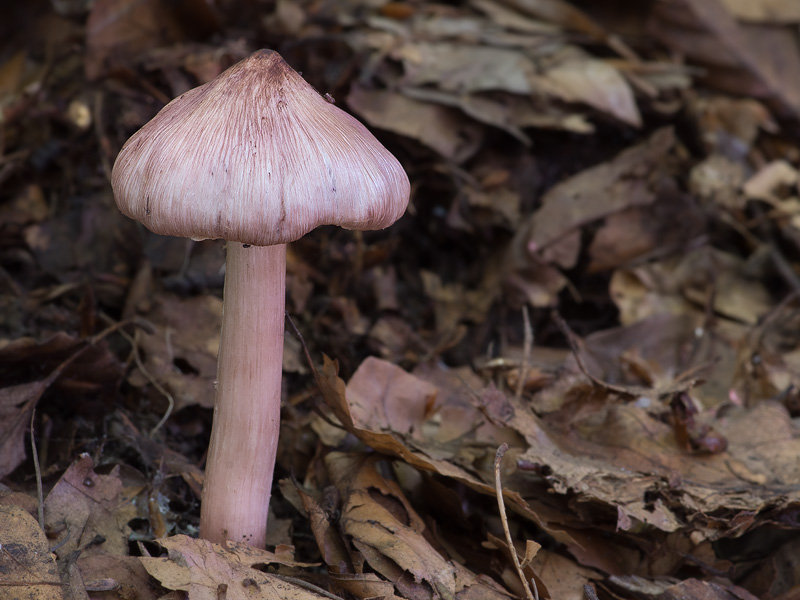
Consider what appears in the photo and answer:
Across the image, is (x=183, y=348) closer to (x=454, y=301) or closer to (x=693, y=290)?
(x=454, y=301)

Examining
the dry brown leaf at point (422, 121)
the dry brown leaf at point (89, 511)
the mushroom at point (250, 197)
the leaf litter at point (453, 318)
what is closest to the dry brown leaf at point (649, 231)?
the leaf litter at point (453, 318)

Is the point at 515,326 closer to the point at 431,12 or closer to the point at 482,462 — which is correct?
the point at 482,462

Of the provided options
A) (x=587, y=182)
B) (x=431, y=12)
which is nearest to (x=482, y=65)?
(x=431, y=12)

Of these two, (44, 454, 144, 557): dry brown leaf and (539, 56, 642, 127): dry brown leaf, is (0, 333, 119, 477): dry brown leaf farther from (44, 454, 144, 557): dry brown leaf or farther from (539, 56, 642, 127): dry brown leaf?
(539, 56, 642, 127): dry brown leaf

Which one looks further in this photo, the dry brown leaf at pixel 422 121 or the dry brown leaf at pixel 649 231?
the dry brown leaf at pixel 649 231

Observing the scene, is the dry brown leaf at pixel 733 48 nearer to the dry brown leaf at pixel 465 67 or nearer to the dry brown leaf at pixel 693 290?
the dry brown leaf at pixel 465 67

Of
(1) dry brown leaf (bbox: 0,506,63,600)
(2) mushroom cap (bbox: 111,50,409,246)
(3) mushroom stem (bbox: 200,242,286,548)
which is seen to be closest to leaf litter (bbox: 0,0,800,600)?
(1) dry brown leaf (bbox: 0,506,63,600)

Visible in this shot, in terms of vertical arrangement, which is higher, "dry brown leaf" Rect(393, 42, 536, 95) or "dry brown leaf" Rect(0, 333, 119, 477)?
"dry brown leaf" Rect(393, 42, 536, 95)

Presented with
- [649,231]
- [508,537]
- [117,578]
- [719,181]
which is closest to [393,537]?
[508,537]
